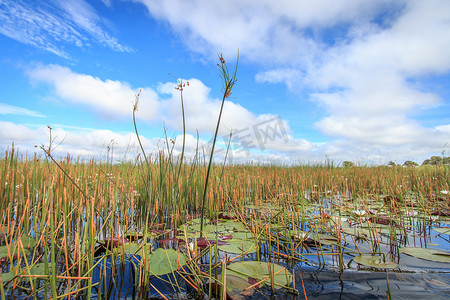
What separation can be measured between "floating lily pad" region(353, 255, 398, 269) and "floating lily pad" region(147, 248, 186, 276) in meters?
1.14

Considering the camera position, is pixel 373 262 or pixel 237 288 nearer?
A: pixel 237 288

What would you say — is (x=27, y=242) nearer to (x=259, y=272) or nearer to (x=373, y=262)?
(x=259, y=272)

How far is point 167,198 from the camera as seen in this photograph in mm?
2541

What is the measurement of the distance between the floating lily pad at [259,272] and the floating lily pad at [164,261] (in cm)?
30

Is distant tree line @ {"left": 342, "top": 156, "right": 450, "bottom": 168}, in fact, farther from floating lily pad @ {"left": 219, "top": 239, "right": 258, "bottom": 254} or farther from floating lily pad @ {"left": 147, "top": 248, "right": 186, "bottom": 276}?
floating lily pad @ {"left": 147, "top": 248, "right": 186, "bottom": 276}

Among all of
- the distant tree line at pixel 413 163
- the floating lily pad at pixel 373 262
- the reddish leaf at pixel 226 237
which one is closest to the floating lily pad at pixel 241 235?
the reddish leaf at pixel 226 237

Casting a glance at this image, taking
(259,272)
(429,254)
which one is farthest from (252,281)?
(429,254)

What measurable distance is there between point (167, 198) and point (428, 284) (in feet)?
7.12

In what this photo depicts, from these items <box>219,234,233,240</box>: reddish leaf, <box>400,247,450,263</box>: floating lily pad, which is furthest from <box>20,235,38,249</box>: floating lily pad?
<box>400,247,450,263</box>: floating lily pad

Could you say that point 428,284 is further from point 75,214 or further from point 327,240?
point 75,214

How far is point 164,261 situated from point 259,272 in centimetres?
55

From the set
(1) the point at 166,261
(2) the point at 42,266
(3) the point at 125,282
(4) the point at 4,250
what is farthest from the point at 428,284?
(4) the point at 4,250

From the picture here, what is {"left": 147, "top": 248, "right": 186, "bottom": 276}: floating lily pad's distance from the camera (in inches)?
50.0

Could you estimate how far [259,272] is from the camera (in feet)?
4.31
